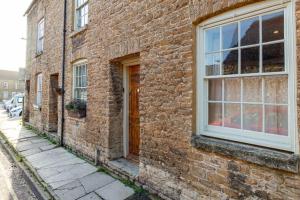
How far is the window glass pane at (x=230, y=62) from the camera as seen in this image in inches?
126

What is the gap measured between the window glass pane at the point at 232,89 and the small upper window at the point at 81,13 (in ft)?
17.4

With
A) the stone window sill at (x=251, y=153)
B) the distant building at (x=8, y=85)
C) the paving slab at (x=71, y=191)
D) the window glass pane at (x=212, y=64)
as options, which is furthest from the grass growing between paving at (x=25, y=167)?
the distant building at (x=8, y=85)

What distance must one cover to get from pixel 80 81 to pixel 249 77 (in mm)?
5594

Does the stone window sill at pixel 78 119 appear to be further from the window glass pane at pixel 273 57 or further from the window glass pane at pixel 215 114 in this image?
the window glass pane at pixel 273 57

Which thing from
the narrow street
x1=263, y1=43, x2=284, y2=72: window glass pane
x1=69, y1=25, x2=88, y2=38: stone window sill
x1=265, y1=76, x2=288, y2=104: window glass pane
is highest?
x1=69, y1=25, x2=88, y2=38: stone window sill

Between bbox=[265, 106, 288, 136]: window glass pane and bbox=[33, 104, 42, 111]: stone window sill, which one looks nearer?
bbox=[265, 106, 288, 136]: window glass pane

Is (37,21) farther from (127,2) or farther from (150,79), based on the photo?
(150,79)

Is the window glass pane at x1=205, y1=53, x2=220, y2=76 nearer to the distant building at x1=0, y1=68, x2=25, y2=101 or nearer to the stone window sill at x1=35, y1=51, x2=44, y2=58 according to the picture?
the stone window sill at x1=35, y1=51, x2=44, y2=58

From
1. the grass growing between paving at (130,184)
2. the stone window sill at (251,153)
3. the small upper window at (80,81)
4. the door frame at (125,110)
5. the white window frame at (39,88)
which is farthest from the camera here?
the white window frame at (39,88)

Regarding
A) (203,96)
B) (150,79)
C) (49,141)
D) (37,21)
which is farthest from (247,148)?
(37,21)

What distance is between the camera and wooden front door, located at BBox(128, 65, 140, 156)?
5.56 m

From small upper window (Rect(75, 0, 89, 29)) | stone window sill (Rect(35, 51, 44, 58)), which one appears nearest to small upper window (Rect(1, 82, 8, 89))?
stone window sill (Rect(35, 51, 44, 58))

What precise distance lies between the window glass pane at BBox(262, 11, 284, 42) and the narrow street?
5.11 meters

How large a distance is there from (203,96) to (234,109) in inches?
20.6
